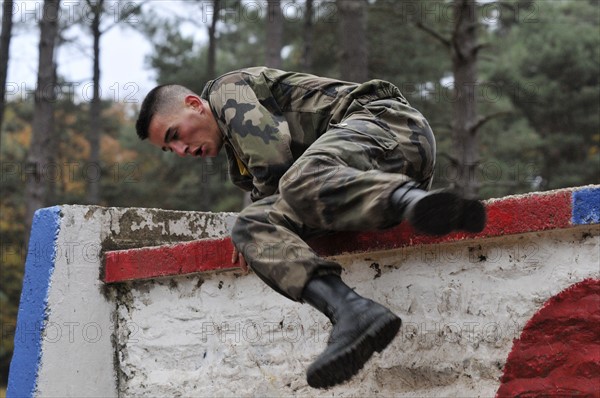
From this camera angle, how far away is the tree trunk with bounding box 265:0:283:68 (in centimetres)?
1069

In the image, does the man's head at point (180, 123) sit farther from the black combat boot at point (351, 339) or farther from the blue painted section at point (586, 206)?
the blue painted section at point (586, 206)

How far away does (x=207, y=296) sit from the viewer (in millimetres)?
3150

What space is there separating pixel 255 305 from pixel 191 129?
73cm

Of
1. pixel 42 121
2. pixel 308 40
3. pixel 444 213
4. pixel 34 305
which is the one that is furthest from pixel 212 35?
pixel 444 213

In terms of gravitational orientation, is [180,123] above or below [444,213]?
above

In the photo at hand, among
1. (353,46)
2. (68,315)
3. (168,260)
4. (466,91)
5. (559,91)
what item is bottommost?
(68,315)

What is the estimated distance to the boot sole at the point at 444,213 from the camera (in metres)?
1.86

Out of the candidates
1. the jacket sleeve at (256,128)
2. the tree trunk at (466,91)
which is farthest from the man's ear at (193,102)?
the tree trunk at (466,91)

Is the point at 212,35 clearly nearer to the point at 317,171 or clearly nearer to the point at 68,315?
the point at 68,315

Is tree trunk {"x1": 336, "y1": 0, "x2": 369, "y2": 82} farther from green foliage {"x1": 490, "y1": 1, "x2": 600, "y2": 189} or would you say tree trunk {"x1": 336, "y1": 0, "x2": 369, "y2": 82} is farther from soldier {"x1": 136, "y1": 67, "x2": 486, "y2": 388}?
soldier {"x1": 136, "y1": 67, "x2": 486, "y2": 388}

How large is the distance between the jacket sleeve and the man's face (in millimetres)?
135

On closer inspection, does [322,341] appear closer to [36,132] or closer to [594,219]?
[594,219]

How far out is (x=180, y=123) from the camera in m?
2.88

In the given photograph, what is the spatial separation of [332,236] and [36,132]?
8648 millimetres
